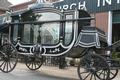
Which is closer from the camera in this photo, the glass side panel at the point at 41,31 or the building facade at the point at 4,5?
the glass side panel at the point at 41,31

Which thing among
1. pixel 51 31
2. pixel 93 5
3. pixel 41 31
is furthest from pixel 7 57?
pixel 93 5

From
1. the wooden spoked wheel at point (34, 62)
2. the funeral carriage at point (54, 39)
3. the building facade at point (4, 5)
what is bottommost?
the wooden spoked wheel at point (34, 62)

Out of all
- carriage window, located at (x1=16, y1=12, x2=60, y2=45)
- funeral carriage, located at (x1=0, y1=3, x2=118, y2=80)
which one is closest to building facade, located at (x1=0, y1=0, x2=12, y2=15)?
funeral carriage, located at (x1=0, y1=3, x2=118, y2=80)

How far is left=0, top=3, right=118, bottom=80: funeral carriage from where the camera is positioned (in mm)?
12250

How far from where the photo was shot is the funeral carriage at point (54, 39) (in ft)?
40.2

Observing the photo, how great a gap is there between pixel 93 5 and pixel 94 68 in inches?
400

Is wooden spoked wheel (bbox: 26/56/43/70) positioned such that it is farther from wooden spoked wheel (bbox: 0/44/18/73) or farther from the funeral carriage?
wooden spoked wheel (bbox: 0/44/18/73)

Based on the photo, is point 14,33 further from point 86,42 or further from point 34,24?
point 86,42

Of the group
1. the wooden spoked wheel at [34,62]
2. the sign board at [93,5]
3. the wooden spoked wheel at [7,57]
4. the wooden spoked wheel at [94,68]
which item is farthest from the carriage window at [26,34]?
the sign board at [93,5]

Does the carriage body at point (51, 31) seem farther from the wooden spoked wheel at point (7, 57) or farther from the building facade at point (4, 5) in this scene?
the building facade at point (4, 5)

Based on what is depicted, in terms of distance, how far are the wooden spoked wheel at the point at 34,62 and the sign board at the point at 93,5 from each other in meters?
5.30

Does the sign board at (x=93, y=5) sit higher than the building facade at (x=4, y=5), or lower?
lower

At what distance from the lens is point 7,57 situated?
48.9 feet

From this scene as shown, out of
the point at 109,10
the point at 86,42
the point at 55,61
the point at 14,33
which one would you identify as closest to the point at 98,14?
the point at 109,10
